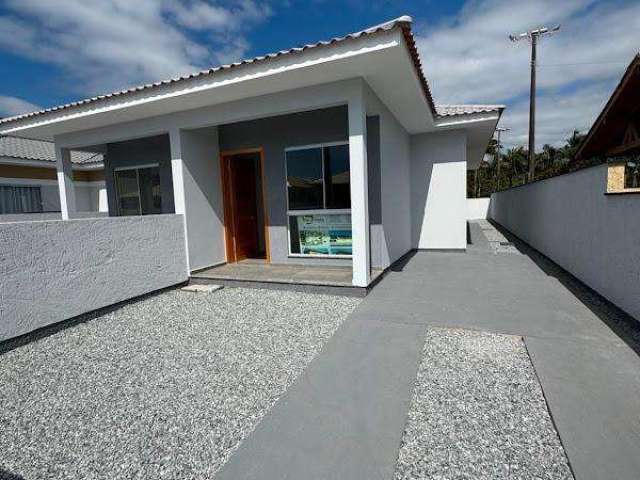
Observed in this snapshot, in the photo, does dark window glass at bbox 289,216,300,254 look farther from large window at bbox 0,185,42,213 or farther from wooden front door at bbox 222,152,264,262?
large window at bbox 0,185,42,213

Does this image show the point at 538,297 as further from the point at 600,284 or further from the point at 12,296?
the point at 12,296

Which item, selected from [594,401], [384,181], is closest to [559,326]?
[594,401]

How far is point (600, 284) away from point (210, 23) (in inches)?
322

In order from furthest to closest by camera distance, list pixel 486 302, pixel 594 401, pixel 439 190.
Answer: pixel 439 190, pixel 486 302, pixel 594 401

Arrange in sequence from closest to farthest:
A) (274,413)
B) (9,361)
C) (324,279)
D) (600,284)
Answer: (274,413) → (9,361) → (600,284) → (324,279)

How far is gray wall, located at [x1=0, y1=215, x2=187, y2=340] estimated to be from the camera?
3758mm

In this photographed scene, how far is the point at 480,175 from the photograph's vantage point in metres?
36.7

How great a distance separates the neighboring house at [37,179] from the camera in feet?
36.1

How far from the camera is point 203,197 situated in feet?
22.0

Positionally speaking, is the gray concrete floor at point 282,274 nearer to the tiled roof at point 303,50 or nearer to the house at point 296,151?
the house at point 296,151

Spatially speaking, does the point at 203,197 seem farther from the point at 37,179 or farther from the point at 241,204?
the point at 37,179

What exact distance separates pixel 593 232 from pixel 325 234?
14.4ft

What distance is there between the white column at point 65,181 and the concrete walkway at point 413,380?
7.54 m

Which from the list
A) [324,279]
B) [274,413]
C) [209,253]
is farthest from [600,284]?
[209,253]
